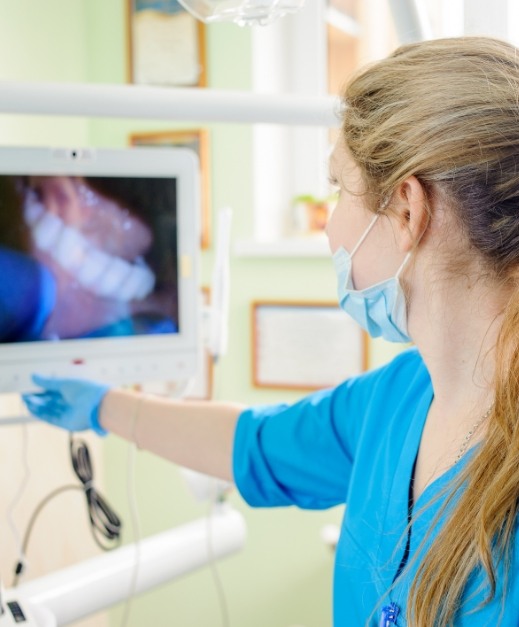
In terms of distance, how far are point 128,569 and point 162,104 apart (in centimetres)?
79

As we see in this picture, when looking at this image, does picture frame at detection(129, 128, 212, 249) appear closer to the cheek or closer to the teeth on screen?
the teeth on screen

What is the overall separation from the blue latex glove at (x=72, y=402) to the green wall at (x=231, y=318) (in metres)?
0.77

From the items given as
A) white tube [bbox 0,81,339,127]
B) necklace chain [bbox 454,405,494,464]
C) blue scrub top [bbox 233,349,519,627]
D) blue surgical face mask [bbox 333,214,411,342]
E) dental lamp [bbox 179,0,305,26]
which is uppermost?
dental lamp [bbox 179,0,305,26]

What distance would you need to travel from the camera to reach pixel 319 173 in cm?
226

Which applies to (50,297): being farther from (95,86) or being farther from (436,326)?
(436,326)

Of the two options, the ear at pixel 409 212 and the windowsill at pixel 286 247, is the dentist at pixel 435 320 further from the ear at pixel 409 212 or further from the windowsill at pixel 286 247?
the windowsill at pixel 286 247

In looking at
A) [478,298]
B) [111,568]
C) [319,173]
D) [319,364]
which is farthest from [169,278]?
[319,173]

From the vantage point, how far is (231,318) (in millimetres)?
2184

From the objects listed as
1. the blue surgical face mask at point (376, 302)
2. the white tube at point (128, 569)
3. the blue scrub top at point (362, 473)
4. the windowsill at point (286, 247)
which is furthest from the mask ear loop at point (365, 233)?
the windowsill at point (286, 247)

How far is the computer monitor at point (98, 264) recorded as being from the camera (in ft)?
4.13

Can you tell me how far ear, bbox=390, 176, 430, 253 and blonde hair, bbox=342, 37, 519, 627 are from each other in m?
0.01

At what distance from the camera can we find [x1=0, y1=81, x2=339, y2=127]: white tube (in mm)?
1090

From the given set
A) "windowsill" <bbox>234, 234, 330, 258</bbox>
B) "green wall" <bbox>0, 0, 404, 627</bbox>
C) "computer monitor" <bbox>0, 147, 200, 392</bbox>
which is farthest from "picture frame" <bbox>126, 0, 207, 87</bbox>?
"computer monitor" <bbox>0, 147, 200, 392</bbox>

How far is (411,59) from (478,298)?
27cm
